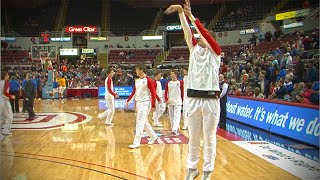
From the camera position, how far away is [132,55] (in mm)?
40594

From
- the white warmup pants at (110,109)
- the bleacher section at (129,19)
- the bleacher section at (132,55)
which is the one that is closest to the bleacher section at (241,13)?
the bleacher section at (132,55)

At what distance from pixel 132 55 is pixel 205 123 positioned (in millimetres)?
36376

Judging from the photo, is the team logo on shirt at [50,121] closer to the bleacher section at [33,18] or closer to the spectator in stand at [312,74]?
the spectator in stand at [312,74]

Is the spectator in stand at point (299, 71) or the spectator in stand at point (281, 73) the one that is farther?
the spectator in stand at point (281, 73)

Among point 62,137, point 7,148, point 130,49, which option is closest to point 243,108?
point 62,137

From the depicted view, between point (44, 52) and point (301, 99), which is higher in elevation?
point (44, 52)

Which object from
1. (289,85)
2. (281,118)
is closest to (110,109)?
(281,118)

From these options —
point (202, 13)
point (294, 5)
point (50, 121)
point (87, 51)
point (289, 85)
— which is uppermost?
point (202, 13)

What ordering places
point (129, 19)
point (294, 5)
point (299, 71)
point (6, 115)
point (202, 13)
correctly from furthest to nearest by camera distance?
point (129, 19) < point (202, 13) < point (294, 5) < point (299, 71) < point (6, 115)

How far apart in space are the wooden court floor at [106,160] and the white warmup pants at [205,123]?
3.66 ft

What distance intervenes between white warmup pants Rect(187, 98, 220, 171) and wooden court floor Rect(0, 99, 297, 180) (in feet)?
3.66

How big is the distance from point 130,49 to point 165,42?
14.9 ft

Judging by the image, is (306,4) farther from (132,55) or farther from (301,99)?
(301,99)

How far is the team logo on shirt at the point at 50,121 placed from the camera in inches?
486
